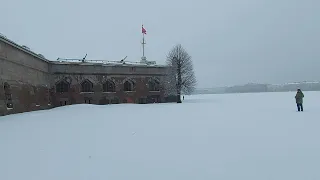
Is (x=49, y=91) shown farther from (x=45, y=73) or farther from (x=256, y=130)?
(x=256, y=130)

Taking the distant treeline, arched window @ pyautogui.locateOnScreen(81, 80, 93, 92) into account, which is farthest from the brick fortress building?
the distant treeline

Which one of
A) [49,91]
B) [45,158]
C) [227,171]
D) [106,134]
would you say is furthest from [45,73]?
[227,171]

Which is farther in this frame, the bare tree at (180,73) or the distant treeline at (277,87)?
the distant treeline at (277,87)

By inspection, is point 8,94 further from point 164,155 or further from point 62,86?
point 164,155

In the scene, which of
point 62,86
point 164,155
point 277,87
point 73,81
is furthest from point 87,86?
point 277,87

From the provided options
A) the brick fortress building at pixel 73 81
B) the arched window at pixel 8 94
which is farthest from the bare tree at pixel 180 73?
the arched window at pixel 8 94

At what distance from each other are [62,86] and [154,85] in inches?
514

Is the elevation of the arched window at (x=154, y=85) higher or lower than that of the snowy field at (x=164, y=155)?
higher

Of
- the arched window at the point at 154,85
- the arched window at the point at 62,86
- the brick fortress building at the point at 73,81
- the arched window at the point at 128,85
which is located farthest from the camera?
the arched window at the point at 154,85

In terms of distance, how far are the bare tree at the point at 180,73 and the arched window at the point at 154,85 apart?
1617mm

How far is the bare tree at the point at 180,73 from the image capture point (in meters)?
39.7

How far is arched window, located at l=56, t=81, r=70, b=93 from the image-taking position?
34.2 metres

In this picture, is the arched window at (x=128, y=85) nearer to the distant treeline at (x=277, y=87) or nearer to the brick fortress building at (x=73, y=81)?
the brick fortress building at (x=73, y=81)

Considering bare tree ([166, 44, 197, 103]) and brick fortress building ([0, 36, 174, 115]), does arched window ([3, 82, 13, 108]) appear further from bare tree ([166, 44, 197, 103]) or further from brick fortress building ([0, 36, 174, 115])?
bare tree ([166, 44, 197, 103])
